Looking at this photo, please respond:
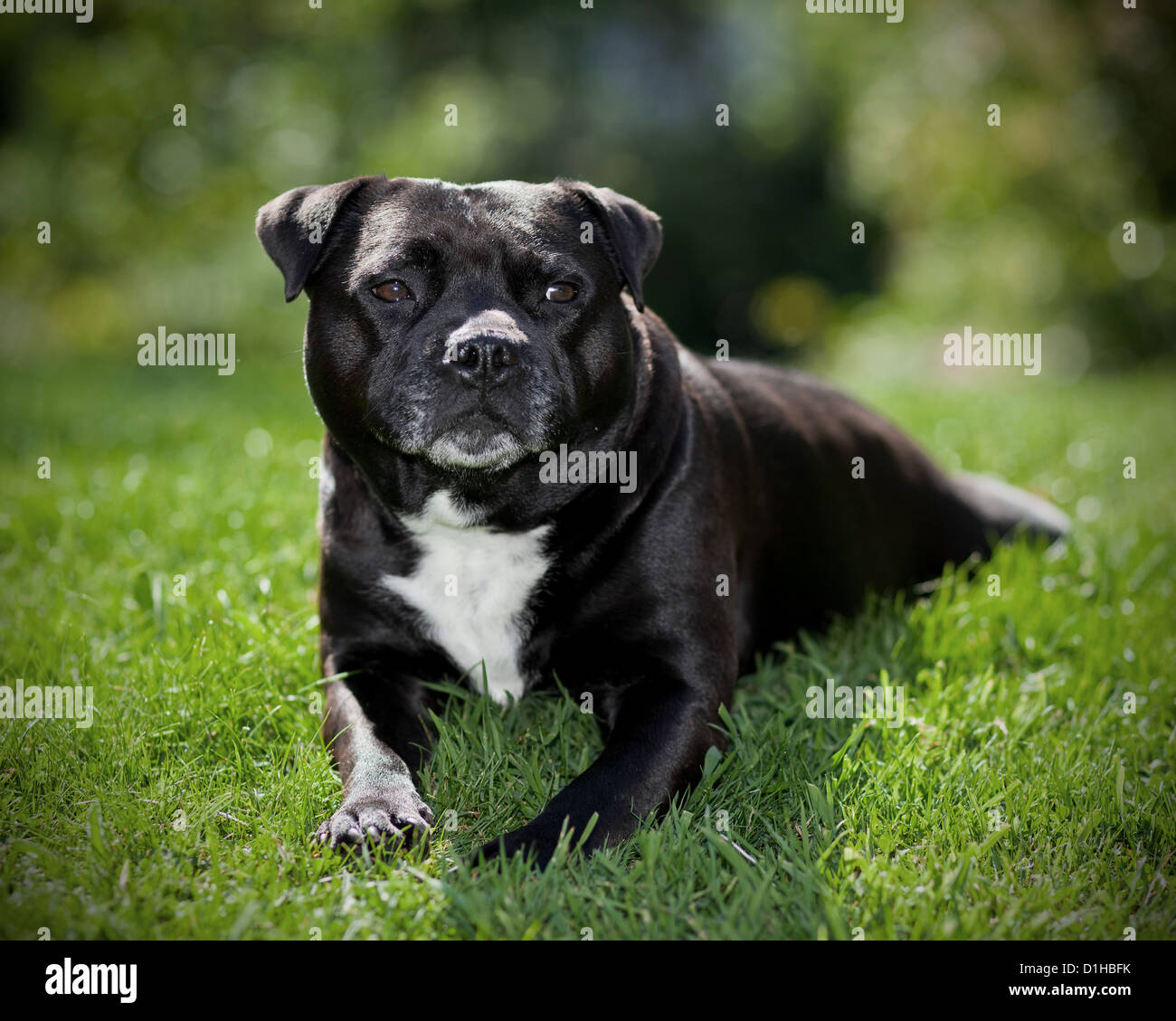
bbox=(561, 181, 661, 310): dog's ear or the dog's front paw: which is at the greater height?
bbox=(561, 181, 661, 310): dog's ear

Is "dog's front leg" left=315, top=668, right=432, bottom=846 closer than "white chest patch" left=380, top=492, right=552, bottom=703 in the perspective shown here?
Yes

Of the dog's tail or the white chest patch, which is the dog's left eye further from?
the dog's tail

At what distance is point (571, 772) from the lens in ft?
10.0

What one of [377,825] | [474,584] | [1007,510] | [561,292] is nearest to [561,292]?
[561,292]

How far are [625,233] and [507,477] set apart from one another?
0.80 metres

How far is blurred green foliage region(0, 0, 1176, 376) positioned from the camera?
42.4ft

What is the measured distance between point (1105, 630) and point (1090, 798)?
4.14 feet

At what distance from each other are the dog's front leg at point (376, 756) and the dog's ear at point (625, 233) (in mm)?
1359

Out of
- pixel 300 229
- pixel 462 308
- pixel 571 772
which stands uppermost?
pixel 300 229

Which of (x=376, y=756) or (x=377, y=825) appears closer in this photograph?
(x=377, y=825)

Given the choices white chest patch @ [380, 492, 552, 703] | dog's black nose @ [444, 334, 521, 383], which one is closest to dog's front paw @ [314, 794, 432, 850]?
white chest patch @ [380, 492, 552, 703]

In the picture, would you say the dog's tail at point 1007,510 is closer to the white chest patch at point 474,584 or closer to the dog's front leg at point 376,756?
the white chest patch at point 474,584

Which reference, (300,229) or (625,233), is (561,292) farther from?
(300,229)

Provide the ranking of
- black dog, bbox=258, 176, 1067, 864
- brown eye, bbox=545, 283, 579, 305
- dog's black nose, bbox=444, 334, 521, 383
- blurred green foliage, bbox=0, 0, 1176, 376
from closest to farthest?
dog's black nose, bbox=444, 334, 521, 383 < black dog, bbox=258, 176, 1067, 864 < brown eye, bbox=545, 283, 579, 305 < blurred green foliage, bbox=0, 0, 1176, 376
